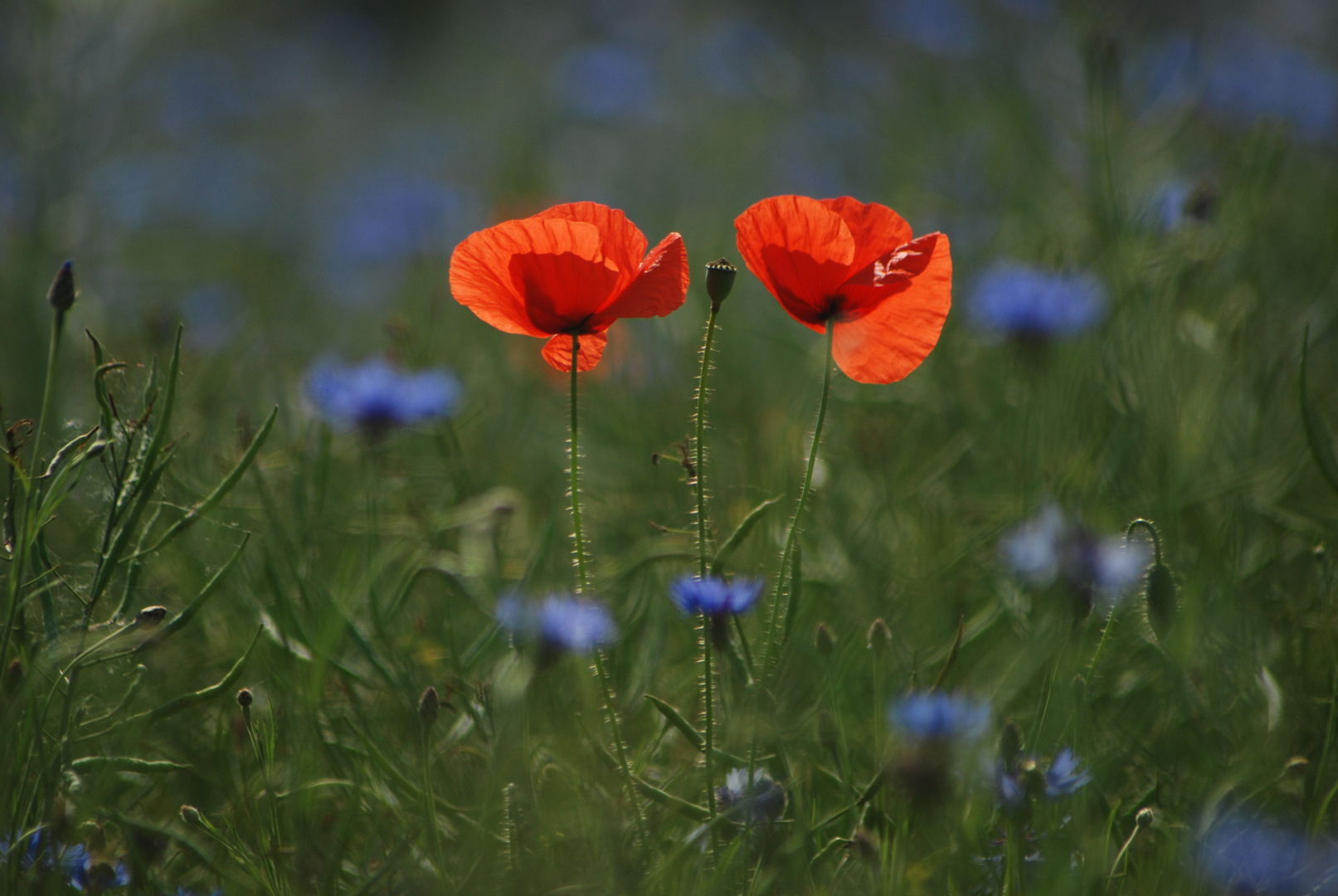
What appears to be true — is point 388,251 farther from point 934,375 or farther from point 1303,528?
point 1303,528

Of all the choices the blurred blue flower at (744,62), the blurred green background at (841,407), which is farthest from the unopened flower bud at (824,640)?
the blurred blue flower at (744,62)

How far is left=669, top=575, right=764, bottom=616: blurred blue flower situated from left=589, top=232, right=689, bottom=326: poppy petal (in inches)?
6.6

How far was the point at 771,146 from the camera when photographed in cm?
303

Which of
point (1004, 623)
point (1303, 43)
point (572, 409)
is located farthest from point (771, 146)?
point (572, 409)

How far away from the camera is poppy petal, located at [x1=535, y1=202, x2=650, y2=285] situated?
2.02 feet

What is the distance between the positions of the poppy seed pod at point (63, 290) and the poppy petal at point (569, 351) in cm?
30

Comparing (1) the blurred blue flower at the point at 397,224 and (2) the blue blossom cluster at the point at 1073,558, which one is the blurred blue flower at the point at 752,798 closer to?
(2) the blue blossom cluster at the point at 1073,558

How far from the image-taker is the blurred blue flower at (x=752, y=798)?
58 cm

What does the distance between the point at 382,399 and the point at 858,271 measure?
24.5 inches

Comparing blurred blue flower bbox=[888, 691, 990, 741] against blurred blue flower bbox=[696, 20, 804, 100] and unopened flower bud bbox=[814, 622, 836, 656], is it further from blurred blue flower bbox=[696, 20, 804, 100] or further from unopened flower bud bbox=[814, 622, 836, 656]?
blurred blue flower bbox=[696, 20, 804, 100]

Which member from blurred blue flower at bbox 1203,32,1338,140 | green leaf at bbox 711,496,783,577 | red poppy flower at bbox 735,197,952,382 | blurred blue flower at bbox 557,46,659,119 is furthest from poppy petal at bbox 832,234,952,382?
blurred blue flower at bbox 557,46,659,119

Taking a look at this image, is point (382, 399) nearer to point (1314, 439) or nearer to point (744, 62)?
point (1314, 439)

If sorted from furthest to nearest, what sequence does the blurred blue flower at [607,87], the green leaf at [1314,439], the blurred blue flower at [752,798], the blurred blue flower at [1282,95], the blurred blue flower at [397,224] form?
the blurred blue flower at [607,87], the blurred blue flower at [397,224], the blurred blue flower at [1282,95], the green leaf at [1314,439], the blurred blue flower at [752,798]

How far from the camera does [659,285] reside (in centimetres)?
60
